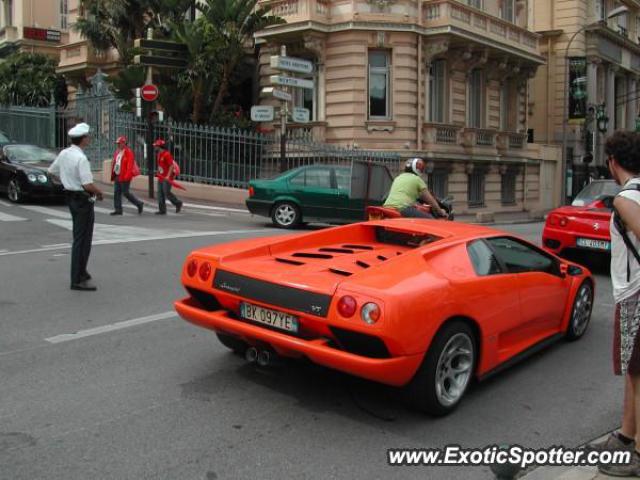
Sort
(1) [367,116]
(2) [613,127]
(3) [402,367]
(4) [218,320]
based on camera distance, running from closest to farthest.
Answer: (3) [402,367], (4) [218,320], (1) [367,116], (2) [613,127]

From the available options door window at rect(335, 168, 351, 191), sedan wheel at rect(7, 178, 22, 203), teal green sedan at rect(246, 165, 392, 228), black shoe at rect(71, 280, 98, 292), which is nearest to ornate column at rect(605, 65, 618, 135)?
door window at rect(335, 168, 351, 191)

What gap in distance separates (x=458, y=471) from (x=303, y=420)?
3.38 feet

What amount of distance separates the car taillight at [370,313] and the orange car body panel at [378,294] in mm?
→ 31

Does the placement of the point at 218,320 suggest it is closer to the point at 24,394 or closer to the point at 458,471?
the point at 24,394

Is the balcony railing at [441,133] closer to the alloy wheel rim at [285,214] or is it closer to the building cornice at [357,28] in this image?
the building cornice at [357,28]

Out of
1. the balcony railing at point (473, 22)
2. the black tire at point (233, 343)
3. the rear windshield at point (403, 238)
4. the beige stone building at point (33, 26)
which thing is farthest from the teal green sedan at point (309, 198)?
the beige stone building at point (33, 26)

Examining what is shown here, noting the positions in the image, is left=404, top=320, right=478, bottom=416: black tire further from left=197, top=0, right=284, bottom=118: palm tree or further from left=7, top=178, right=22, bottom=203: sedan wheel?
left=197, top=0, right=284, bottom=118: palm tree

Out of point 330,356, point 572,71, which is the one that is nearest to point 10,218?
point 330,356

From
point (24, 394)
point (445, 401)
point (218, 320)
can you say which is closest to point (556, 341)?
point (445, 401)

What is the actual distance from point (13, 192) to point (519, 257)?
14.2m

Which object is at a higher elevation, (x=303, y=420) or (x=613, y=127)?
(x=613, y=127)

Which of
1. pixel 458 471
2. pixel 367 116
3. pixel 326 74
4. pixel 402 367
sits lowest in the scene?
pixel 458 471

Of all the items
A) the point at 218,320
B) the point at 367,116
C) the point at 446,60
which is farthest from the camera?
the point at 446,60

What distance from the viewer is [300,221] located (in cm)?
1558
